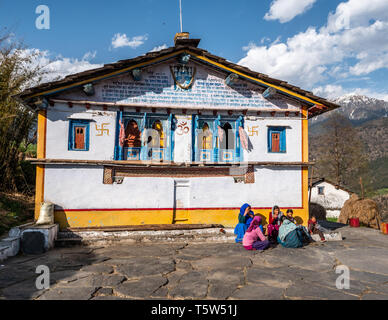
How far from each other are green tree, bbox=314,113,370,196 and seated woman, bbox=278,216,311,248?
32.4 meters

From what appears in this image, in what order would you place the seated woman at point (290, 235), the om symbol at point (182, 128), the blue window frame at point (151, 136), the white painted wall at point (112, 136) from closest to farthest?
1. the seated woman at point (290, 235)
2. the white painted wall at point (112, 136)
3. the blue window frame at point (151, 136)
4. the om symbol at point (182, 128)

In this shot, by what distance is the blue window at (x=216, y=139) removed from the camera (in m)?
11.6

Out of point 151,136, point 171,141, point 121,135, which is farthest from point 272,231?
point 121,135

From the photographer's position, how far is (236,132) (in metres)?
11.8

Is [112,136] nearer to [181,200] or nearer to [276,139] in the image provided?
[181,200]

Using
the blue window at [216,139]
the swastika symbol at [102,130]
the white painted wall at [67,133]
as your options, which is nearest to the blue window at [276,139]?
the blue window at [216,139]

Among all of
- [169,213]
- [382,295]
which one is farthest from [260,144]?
[382,295]

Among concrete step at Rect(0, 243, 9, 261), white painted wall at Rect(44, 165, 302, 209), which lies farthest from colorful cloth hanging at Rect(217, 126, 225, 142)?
concrete step at Rect(0, 243, 9, 261)

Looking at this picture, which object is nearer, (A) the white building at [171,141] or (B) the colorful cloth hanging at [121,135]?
(A) the white building at [171,141]

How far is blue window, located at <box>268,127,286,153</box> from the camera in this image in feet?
38.9

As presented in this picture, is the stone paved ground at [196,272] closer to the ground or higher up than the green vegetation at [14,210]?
closer to the ground

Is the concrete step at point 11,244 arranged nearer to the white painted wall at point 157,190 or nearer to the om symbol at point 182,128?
the white painted wall at point 157,190

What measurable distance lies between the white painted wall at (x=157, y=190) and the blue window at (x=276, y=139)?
87 cm

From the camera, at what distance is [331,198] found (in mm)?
38469
